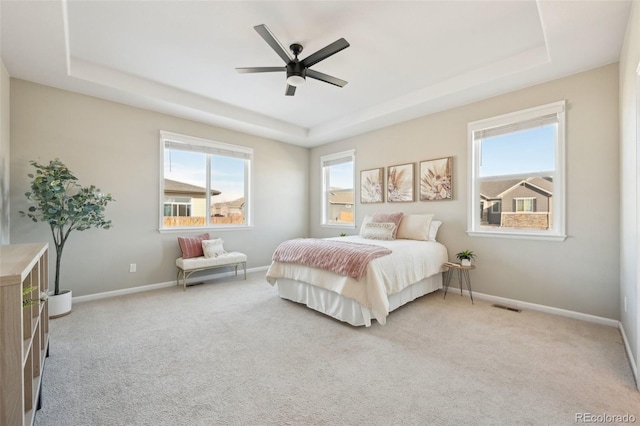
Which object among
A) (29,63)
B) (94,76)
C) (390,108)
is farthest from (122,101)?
(390,108)

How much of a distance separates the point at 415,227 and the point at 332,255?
1.68 m

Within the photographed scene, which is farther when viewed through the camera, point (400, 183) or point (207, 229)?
point (207, 229)

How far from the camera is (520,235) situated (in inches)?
135

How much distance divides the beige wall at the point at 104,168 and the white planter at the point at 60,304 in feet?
1.55

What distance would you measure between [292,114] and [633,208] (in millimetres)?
4414

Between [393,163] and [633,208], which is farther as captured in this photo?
[393,163]

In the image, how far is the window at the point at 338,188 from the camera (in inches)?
220

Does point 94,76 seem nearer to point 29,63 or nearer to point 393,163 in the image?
point 29,63

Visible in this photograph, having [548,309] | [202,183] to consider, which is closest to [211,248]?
[202,183]

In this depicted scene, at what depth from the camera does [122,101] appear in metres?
3.84

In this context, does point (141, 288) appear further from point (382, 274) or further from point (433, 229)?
point (433, 229)

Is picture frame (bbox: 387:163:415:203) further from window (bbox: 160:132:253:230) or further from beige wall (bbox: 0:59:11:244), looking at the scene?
beige wall (bbox: 0:59:11:244)

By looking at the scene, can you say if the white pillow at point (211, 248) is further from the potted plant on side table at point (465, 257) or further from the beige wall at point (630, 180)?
the beige wall at point (630, 180)

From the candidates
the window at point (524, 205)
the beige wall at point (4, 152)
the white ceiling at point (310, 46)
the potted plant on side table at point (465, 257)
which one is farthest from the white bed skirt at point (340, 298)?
the beige wall at point (4, 152)
